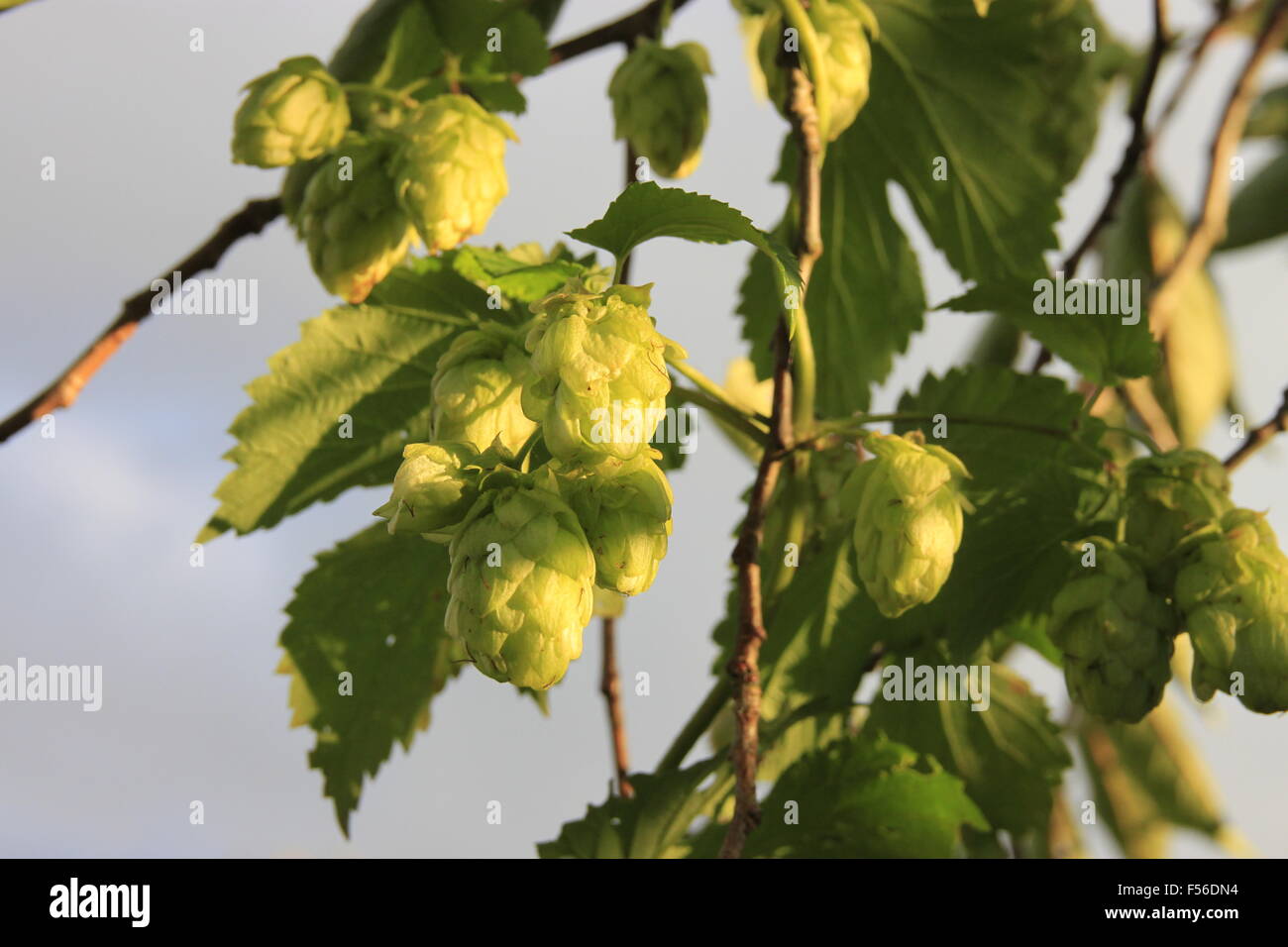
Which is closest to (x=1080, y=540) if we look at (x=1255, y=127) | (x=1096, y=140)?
(x=1096, y=140)

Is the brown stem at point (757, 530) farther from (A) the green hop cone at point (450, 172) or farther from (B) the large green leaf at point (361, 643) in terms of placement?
(B) the large green leaf at point (361, 643)

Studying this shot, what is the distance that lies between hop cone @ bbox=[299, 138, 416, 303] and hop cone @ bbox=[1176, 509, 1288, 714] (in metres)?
0.67

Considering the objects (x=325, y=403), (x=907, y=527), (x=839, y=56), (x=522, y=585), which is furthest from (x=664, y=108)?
(x=522, y=585)

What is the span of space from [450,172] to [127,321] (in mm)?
485

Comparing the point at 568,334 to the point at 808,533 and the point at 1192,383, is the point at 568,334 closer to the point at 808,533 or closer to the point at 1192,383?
the point at 808,533

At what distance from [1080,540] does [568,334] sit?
0.56 meters

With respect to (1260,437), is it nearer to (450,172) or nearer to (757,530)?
(757,530)

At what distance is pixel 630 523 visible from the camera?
28.7 inches

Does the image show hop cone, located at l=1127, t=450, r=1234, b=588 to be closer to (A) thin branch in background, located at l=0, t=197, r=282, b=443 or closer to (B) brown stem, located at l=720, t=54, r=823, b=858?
(B) brown stem, located at l=720, t=54, r=823, b=858

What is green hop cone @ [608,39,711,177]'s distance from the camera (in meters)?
1.19

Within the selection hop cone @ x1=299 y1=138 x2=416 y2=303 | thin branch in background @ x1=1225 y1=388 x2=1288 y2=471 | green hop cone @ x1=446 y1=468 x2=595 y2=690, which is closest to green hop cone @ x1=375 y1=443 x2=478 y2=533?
green hop cone @ x1=446 y1=468 x2=595 y2=690

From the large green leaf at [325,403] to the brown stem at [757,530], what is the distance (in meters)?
0.33

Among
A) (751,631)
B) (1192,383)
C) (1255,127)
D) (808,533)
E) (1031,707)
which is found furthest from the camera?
(1255,127)

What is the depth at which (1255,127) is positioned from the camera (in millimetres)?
2479
